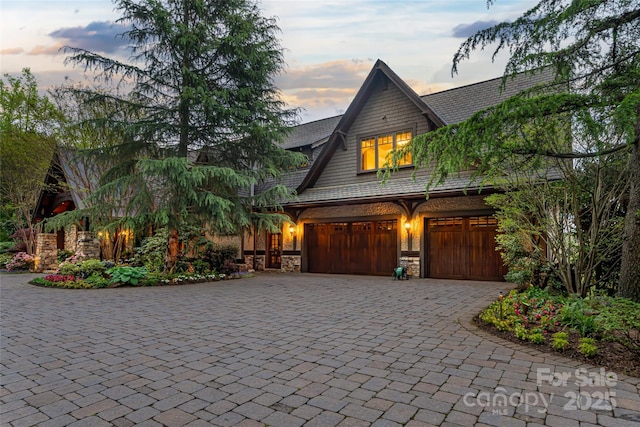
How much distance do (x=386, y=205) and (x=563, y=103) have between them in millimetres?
8536

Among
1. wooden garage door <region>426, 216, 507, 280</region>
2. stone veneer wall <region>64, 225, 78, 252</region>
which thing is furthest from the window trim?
stone veneer wall <region>64, 225, 78, 252</region>

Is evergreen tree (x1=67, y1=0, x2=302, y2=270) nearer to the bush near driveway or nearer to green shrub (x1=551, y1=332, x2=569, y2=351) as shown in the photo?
the bush near driveway

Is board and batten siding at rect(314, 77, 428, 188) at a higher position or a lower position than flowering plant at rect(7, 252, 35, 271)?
higher

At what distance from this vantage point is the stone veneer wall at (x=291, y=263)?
Answer: 15.1 metres

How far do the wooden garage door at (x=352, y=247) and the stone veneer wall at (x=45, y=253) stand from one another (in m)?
11.0

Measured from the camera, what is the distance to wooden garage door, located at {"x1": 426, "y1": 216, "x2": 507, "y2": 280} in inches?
436

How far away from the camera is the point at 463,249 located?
11586mm

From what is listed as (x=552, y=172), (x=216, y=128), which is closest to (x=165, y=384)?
(x=552, y=172)

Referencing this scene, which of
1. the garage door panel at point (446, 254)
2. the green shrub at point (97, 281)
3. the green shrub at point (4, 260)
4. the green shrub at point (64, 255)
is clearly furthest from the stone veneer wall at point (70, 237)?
the garage door panel at point (446, 254)

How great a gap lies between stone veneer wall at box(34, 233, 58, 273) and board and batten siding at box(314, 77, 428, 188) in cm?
1172

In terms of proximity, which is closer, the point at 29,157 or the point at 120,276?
the point at 120,276

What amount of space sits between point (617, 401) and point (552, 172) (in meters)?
7.31

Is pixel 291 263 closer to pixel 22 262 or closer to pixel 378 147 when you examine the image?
pixel 378 147

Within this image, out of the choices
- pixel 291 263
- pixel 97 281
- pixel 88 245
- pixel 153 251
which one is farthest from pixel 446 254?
pixel 88 245
